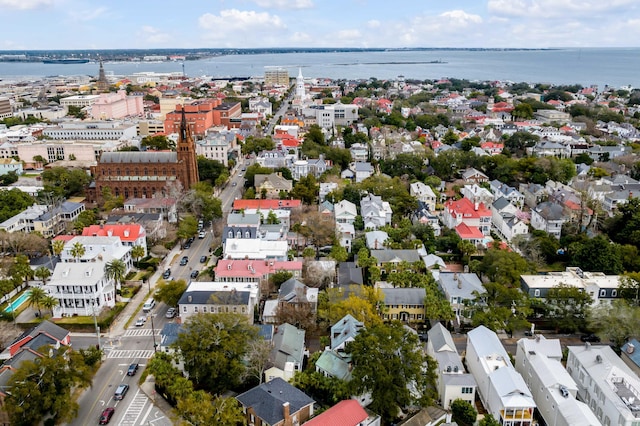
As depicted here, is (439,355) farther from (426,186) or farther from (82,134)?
(82,134)

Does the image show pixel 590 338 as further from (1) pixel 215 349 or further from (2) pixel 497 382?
(1) pixel 215 349

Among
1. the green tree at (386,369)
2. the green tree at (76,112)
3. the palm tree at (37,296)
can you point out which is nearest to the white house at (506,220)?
the green tree at (386,369)

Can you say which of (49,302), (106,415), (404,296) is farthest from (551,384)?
(49,302)

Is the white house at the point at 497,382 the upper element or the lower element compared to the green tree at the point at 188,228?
lower

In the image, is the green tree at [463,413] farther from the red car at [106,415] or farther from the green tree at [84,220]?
the green tree at [84,220]

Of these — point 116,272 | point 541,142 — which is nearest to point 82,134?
point 116,272
